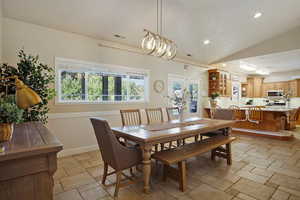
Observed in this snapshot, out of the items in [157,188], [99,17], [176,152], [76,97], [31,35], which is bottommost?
[157,188]

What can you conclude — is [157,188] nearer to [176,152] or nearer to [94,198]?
[176,152]

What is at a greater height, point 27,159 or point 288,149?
point 27,159

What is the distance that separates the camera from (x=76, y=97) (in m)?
3.56

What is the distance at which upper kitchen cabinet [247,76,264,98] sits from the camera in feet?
28.5

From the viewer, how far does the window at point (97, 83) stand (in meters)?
3.38

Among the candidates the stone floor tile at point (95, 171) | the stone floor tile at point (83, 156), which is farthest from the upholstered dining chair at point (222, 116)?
the stone floor tile at point (83, 156)

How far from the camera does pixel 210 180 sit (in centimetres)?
234

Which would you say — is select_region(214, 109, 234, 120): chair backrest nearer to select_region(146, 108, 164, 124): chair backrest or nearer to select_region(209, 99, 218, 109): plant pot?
select_region(146, 108, 164, 124): chair backrest

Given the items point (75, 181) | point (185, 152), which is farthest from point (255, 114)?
point (75, 181)

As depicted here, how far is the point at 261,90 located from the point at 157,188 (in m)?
9.11

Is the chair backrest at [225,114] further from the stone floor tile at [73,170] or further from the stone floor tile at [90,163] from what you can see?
the stone floor tile at [73,170]

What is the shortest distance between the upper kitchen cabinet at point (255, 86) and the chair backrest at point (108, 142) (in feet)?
30.8

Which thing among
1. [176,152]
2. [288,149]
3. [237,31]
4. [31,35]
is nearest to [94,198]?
[176,152]

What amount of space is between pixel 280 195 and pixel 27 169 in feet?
8.97
